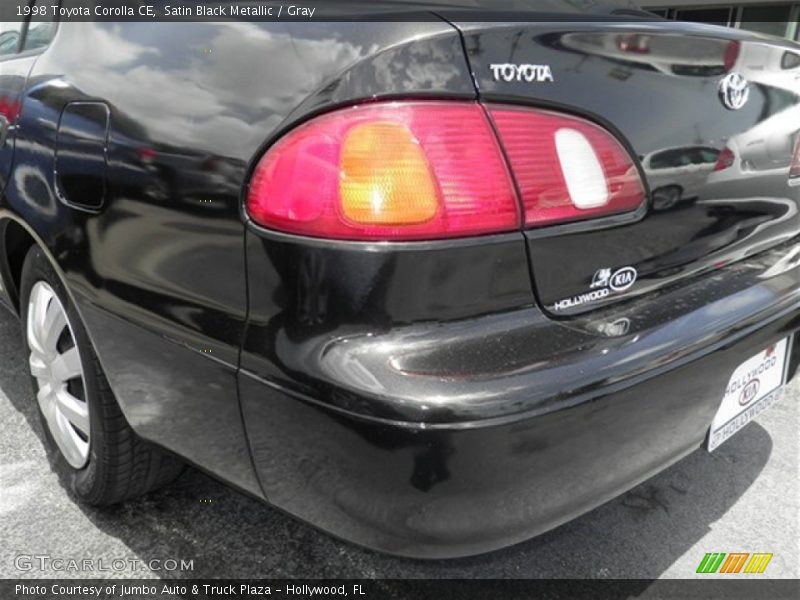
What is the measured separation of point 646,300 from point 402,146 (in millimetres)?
639

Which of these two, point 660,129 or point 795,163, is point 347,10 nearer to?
point 660,129

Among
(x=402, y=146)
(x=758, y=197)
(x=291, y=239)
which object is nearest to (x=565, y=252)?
(x=402, y=146)

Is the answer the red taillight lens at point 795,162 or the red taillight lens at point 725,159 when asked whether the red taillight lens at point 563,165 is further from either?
the red taillight lens at point 795,162

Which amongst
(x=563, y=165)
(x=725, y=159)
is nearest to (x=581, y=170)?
(x=563, y=165)

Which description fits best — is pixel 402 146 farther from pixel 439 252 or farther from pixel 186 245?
pixel 186 245

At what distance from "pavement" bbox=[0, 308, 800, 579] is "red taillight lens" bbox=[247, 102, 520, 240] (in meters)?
0.93

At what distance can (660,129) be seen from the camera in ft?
4.58

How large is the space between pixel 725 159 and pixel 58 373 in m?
1.84

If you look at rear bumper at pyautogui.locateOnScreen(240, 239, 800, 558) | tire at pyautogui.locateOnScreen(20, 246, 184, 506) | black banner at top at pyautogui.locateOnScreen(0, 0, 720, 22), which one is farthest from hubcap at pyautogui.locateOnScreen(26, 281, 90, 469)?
rear bumper at pyautogui.locateOnScreen(240, 239, 800, 558)

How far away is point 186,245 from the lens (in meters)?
1.36

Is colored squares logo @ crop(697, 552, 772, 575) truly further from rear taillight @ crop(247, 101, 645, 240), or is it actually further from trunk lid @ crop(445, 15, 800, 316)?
rear taillight @ crop(247, 101, 645, 240)

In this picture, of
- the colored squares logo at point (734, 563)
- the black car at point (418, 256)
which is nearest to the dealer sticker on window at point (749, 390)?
the black car at point (418, 256)

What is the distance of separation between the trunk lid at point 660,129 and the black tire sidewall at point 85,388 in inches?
46.5

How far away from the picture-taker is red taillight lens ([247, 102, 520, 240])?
3.81 ft
